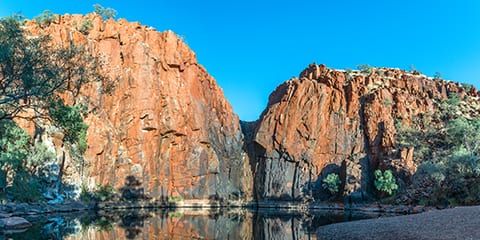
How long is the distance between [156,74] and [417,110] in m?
57.2

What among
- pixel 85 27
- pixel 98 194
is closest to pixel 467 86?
pixel 98 194

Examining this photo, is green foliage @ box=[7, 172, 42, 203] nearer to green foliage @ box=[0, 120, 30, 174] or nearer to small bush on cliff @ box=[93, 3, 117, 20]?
green foliage @ box=[0, 120, 30, 174]

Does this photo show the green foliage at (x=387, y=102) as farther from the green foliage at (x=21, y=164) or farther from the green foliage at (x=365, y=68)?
the green foliage at (x=21, y=164)

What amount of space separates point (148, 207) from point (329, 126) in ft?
144

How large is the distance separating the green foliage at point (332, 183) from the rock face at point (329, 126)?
1848 mm

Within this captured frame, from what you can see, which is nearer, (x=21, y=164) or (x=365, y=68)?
(x=21, y=164)

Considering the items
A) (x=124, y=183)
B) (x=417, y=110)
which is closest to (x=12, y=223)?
(x=124, y=183)

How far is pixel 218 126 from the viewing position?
306ft

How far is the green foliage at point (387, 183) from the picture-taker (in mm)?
68812

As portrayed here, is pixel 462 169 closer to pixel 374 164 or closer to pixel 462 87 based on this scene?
pixel 374 164

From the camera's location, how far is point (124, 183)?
241 feet

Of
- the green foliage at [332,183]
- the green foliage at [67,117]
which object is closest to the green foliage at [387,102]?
the green foliage at [332,183]

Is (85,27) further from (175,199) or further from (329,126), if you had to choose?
(329,126)

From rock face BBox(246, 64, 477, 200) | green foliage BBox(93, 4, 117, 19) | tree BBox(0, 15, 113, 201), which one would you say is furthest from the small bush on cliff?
tree BBox(0, 15, 113, 201)
